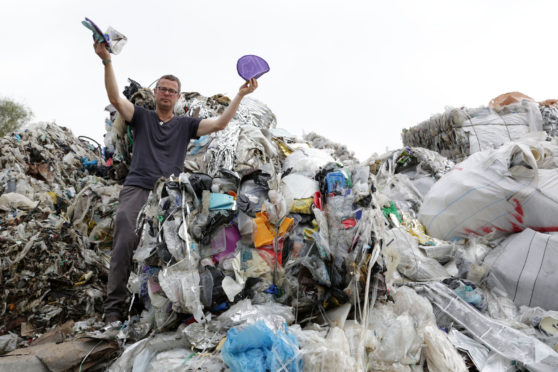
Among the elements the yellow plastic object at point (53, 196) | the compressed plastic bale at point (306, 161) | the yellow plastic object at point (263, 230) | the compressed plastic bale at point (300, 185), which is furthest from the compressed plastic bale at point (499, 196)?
the yellow plastic object at point (53, 196)

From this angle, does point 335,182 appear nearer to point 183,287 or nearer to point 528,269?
point 183,287

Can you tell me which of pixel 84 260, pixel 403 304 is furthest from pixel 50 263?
pixel 403 304

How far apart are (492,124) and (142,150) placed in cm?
476

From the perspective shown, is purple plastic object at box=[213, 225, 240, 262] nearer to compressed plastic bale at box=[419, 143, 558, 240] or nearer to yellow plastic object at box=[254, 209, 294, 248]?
yellow plastic object at box=[254, 209, 294, 248]

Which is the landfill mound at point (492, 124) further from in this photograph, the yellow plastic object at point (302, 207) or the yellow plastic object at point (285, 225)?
the yellow plastic object at point (285, 225)

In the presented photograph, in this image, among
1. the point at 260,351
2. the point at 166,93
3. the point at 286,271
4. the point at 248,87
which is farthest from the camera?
the point at 166,93

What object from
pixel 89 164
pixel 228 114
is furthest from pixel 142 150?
pixel 89 164

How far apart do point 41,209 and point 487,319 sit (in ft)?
9.22

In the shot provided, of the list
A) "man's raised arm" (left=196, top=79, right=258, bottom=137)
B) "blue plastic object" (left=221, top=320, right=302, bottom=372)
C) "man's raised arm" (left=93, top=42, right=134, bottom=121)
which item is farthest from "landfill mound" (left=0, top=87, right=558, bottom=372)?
"man's raised arm" (left=93, top=42, right=134, bottom=121)

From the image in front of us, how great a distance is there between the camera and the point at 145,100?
3.13 m

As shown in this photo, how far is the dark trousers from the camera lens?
80.9 inches

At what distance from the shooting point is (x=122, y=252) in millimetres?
2082

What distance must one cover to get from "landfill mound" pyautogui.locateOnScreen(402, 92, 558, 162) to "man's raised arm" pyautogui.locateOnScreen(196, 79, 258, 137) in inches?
154

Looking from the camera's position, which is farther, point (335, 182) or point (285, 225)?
point (335, 182)
